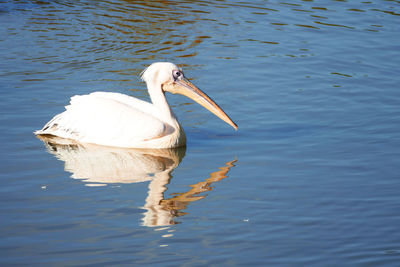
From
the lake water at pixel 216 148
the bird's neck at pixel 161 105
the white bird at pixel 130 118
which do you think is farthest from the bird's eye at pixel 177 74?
the lake water at pixel 216 148

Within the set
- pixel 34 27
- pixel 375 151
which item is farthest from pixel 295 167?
pixel 34 27

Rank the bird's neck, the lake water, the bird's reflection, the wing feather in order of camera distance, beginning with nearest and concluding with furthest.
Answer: the lake water, the bird's reflection, the wing feather, the bird's neck

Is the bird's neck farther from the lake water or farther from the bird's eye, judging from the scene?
the lake water

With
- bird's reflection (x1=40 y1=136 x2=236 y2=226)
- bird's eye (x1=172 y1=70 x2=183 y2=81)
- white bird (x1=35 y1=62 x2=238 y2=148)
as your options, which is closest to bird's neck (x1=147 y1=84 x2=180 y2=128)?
white bird (x1=35 y1=62 x2=238 y2=148)

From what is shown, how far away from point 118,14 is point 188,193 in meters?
6.09

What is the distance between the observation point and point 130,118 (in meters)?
6.26

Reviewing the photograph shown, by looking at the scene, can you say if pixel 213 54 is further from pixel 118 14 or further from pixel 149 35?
pixel 118 14

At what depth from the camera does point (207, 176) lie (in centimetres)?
564

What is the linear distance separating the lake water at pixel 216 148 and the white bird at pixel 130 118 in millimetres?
145

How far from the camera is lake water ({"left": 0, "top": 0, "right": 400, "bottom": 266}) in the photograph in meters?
4.41

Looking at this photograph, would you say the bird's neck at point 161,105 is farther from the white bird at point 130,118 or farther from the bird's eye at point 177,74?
the bird's eye at point 177,74

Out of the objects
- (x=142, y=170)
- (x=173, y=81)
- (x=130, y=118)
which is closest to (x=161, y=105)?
(x=173, y=81)

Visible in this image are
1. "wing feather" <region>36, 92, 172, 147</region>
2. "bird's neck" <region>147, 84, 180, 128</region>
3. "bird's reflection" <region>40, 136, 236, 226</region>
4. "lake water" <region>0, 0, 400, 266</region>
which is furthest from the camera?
"bird's neck" <region>147, 84, 180, 128</region>

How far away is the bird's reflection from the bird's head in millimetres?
507
